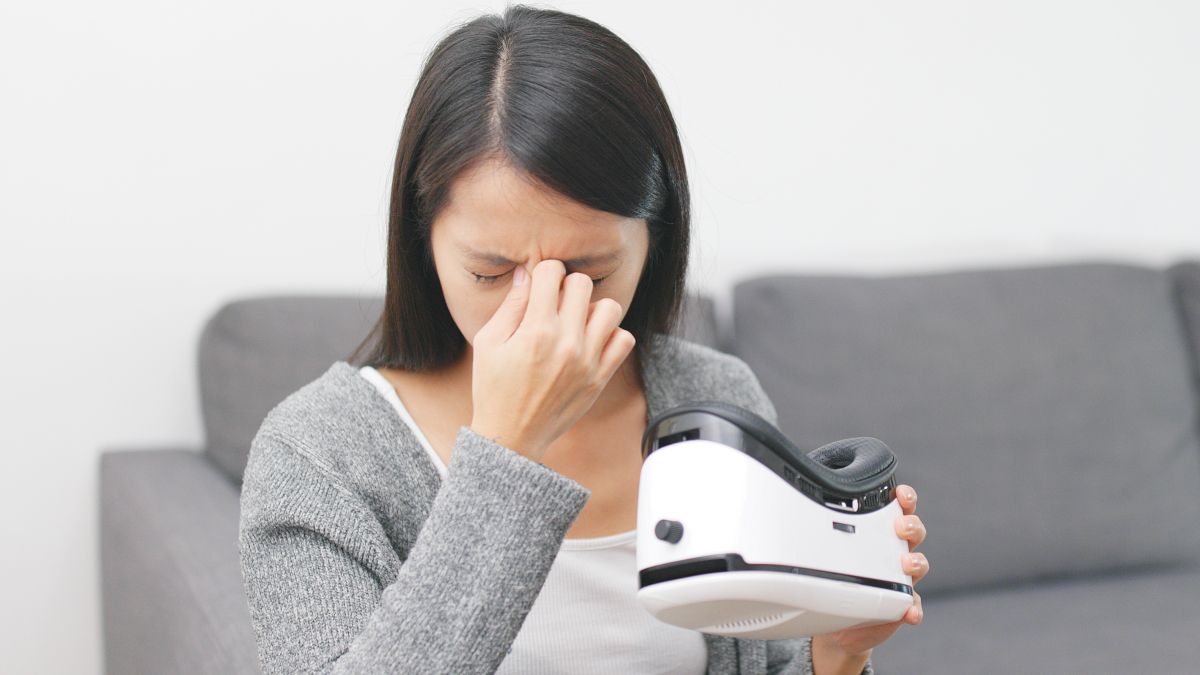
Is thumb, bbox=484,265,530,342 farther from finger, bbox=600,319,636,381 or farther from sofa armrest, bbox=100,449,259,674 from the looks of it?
sofa armrest, bbox=100,449,259,674

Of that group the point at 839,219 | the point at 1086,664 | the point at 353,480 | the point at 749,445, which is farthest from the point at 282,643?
the point at 839,219

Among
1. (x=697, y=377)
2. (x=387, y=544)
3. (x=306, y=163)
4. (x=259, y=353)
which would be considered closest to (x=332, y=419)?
(x=387, y=544)

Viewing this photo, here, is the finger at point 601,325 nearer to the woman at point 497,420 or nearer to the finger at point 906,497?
the woman at point 497,420

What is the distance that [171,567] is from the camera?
3.55 feet

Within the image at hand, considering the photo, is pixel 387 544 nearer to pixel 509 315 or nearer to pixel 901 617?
A: pixel 509 315

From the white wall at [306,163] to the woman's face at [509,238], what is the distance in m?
0.61

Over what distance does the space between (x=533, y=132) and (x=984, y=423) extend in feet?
3.12

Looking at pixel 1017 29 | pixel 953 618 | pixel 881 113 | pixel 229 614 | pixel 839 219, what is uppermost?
pixel 1017 29

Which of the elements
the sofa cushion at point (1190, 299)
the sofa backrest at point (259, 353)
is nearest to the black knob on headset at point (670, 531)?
the sofa backrest at point (259, 353)

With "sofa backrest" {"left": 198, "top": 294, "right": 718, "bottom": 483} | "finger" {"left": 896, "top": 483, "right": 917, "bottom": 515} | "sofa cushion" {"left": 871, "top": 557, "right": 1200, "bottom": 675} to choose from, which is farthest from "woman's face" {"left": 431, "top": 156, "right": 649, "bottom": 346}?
"sofa cushion" {"left": 871, "top": 557, "right": 1200, "bottom": 675}

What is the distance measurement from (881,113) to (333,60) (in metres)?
0.86

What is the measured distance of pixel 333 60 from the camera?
4.91 feet

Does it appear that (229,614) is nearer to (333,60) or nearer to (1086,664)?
(333,60)

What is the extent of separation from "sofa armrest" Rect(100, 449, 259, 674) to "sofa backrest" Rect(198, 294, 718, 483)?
0.06 meters
